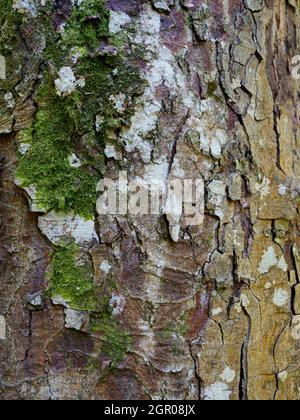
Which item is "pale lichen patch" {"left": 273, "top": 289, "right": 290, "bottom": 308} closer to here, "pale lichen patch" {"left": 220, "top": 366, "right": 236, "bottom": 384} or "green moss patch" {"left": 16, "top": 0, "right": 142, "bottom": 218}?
"pale lichen patch" {"left": 220, "top": 366, "right": 236, "bottom": 384}

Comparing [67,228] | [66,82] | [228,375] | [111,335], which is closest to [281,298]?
[228,375]

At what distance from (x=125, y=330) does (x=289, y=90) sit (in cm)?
68

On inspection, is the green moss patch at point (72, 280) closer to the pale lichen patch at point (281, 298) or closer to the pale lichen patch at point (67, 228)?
the pale lichen patch at point (67, 228)

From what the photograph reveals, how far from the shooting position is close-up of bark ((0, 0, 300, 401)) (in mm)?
947

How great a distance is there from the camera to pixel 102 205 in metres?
0.95

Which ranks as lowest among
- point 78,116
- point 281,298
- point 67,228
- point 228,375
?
point 228,375

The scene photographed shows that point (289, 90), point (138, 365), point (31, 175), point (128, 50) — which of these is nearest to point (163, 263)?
point (138, 365)

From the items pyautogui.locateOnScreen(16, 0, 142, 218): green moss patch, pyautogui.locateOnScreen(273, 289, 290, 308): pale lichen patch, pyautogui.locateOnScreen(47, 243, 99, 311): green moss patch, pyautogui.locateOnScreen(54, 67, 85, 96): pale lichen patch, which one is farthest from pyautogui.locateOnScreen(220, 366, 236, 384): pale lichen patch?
pyautogui.locateOnScreen(54, 67, 85, 96): pale lichen patch

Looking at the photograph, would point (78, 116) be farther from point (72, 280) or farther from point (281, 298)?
point (281, 298)

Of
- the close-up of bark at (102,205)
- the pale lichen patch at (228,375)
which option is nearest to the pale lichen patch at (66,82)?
the close-up of bark at (102,205)

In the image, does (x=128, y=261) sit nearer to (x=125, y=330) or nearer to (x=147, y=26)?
(x=125, y=330)

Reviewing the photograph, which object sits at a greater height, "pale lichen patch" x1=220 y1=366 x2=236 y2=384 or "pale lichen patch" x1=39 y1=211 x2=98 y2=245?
"pale lichen patch" x1=39 y1=211 x2=98 y2=245

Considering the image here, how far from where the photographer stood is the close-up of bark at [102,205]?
95cm

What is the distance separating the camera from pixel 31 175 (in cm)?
95
